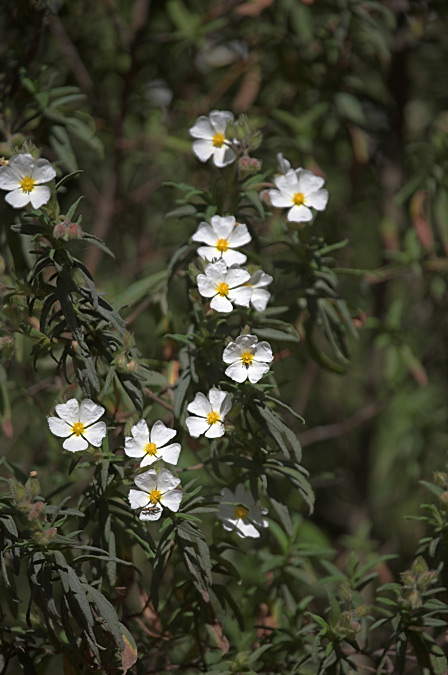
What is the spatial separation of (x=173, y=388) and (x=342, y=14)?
1.25 m

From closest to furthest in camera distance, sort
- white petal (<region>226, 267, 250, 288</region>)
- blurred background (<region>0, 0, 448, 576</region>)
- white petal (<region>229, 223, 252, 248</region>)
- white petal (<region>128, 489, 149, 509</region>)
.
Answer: white petal (<region>128, 489, 149, 509</region>) < white petal (<region>226, 267, 250, 288</region>) < white petal (<region>229, 223, 252, 248</region>) < blurred background (<region>0, 0, 448, 576</region>)

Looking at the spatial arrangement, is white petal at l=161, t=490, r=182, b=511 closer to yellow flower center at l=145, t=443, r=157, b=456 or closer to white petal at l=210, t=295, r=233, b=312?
yellow flower center at l=145, t=443, r=157, b=456

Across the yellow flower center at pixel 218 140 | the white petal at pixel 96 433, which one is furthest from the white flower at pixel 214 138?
the white petal at pixel 96 433

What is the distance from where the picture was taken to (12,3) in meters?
1.88

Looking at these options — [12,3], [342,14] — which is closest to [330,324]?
[342,14]

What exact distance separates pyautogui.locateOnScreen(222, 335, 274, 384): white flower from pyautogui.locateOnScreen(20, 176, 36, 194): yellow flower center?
1.44ft

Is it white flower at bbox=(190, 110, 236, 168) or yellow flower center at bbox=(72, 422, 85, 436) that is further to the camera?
white flower at bbox=(190, 110, 236, 168)

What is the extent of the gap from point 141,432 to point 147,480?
85mm

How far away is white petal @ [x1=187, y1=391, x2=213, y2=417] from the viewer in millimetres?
1322

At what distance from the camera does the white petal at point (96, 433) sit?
1.29m

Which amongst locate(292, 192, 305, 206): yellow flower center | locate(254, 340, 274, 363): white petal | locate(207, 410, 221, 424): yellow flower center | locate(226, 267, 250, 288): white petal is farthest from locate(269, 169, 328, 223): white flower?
locate(207, 410, 221, 424): yellow flower center

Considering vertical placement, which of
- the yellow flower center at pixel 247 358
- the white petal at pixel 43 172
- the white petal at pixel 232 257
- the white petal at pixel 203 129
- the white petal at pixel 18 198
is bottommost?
the yellow flower center at pixel 247 358

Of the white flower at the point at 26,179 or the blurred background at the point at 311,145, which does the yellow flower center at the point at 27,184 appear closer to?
the white flower at the point at 26,179

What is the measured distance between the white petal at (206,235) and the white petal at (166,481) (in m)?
0.45
